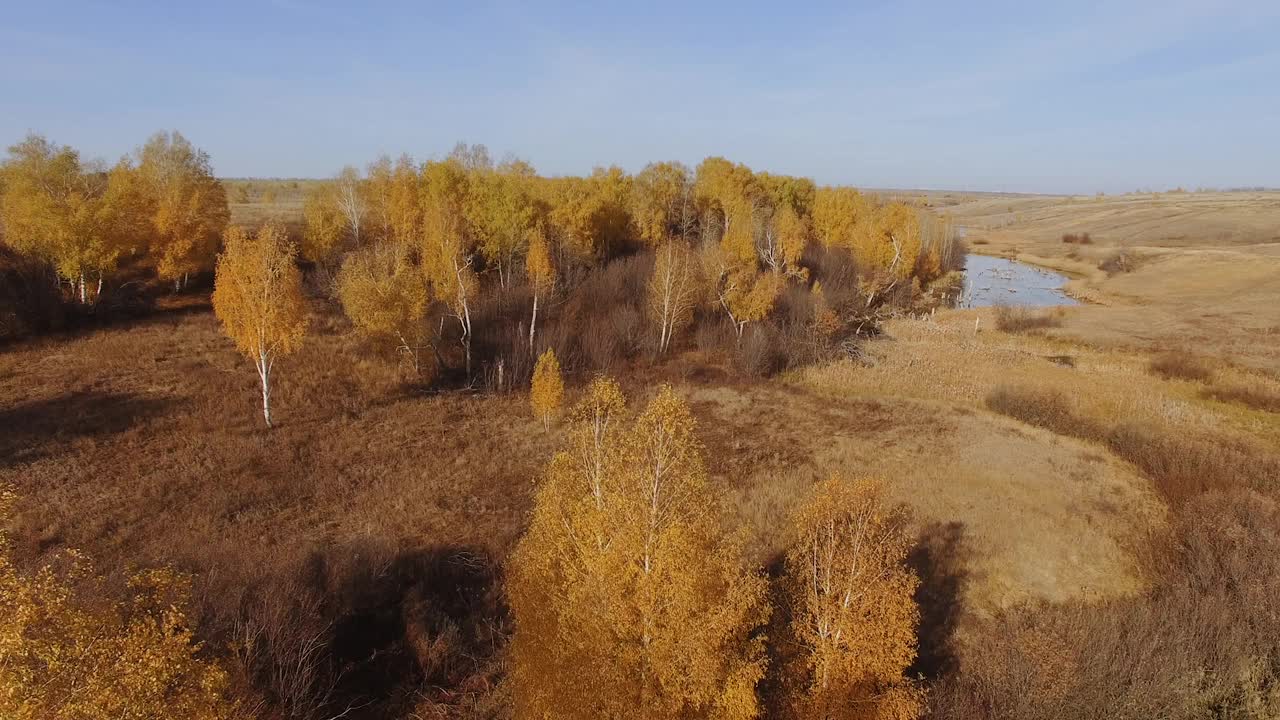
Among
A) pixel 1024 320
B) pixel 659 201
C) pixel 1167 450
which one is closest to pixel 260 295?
pixel 1167 450

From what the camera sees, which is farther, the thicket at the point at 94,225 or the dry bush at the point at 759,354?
the dry bush at the point at 759,354

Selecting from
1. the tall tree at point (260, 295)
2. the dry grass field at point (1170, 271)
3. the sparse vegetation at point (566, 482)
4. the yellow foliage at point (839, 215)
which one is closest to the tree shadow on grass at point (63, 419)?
the sparse vegetation at point (566, 482)

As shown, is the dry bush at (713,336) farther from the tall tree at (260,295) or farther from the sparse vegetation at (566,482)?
the tall tree at (260,295)

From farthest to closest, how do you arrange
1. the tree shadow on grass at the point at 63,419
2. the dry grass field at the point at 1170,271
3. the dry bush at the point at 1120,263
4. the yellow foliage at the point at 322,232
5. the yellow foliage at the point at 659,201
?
the dry bush at the point at 1120,263 → the yellow foliage at the point at 659,201 → the dry grass field at the point at 1170,271 → the yellow foliage at the point at 322,232 → the tree shadow on grass at the point at 63,419

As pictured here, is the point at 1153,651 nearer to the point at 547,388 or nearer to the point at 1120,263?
the point at 547,388

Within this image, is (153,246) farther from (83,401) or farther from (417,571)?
(417,571)

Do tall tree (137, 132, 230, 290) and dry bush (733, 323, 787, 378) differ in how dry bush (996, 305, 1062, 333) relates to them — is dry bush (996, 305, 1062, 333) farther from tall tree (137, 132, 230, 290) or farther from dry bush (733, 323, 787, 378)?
tall tree (137, 132, 230, 290)
